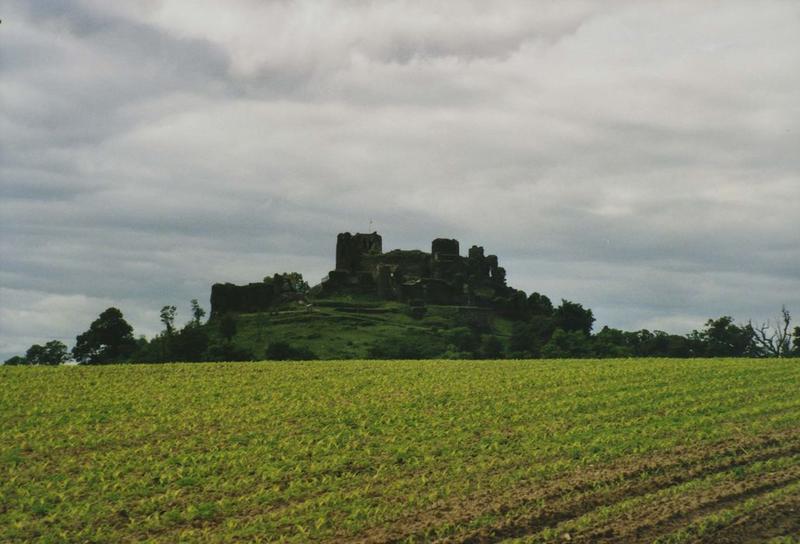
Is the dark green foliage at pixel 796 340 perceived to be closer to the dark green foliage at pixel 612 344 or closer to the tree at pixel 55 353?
the dark green foliage at pixel 612 344

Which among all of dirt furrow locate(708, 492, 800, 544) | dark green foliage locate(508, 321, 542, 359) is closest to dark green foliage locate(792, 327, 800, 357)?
dark green foliage locate(508, 321, 542, 359)

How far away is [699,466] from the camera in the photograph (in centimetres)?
2484

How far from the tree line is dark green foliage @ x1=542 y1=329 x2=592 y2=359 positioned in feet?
0.42

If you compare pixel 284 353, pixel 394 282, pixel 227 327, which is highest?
pixel 394 282

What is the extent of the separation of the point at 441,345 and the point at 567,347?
888 inches

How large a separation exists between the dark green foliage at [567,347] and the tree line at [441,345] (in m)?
0.13

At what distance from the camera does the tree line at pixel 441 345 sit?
11781 centimetres

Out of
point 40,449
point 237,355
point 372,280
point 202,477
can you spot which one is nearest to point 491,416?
point 202,477

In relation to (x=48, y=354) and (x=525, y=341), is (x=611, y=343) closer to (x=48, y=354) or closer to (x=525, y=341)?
(x=525, y=341)

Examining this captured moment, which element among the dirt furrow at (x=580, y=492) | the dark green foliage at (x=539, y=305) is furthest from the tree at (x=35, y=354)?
the dirt furrow at (x=580, y=492)

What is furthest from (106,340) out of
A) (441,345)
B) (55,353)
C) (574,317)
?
(574,317)

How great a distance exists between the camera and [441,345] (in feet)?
465

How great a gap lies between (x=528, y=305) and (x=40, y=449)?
153743 millimetres

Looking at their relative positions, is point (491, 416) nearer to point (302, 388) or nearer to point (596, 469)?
point (596, 469)
